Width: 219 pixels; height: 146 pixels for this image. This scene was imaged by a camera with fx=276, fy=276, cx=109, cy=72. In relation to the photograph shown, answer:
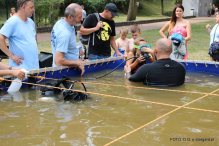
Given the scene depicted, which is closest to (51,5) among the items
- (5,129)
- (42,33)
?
(42,33)

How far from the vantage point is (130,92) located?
465cm

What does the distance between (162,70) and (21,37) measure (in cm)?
243

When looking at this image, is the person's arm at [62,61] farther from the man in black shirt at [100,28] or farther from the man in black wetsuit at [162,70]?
the man in black wetsuit at [162,70]

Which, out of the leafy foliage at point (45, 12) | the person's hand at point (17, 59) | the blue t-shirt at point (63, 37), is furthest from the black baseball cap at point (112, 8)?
the leafy foliage at point (45, 12)

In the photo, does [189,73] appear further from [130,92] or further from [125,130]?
[125,130]

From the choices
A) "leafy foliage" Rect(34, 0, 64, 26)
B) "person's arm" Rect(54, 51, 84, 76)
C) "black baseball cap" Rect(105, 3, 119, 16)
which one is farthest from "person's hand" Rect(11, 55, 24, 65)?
"leafy foliage" Rect(34, 0, 64, 26)

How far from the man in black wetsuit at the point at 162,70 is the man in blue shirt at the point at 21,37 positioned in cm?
187

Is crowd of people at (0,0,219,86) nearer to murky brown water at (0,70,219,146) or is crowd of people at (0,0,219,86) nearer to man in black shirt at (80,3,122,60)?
man in black shirt at (80,3,122,60)

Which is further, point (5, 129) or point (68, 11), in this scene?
point (68, 11)

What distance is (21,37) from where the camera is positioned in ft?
14.9

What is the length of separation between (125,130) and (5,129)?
133cm

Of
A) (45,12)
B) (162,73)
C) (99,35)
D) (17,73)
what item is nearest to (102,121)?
(17,73)

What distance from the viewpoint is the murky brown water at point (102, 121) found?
2813mm

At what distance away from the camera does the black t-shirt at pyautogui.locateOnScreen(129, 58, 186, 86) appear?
15.7 ft
